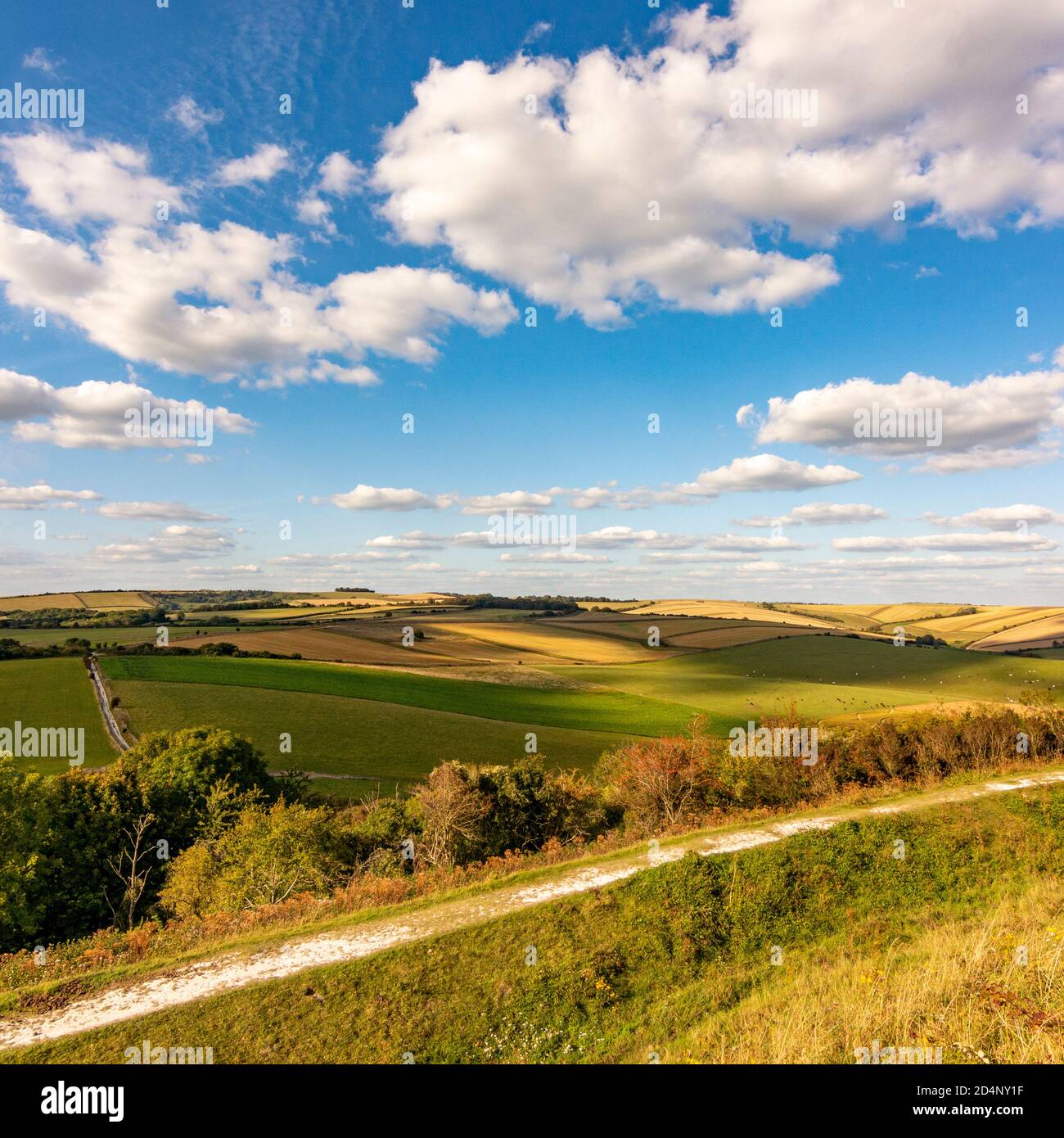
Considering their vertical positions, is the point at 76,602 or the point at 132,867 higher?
the point at 76,602

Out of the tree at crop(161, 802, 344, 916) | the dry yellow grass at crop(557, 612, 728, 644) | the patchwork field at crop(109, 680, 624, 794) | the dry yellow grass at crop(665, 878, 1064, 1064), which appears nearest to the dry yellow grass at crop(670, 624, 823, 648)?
the dry yellow grass at crop(557, 612, 728, 644)

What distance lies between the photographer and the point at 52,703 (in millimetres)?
58812

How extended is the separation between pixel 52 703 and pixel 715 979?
226ft

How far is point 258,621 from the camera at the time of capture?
122 meters

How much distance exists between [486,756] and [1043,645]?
103974 mm

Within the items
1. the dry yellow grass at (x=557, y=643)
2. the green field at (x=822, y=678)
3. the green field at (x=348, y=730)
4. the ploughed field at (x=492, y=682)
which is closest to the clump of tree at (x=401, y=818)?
the ploughed field at (x=492, y=682)

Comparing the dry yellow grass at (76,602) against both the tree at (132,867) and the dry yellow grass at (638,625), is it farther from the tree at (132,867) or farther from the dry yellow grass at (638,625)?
the tree at (132,867)

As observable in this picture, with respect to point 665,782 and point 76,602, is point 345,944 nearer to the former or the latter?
point 665,782

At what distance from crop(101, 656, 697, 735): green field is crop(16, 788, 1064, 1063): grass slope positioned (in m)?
43.3

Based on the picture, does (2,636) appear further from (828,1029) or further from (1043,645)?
(1043,645)

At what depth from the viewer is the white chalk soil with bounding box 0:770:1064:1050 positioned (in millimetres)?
11492

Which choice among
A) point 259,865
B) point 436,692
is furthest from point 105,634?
point 259,865

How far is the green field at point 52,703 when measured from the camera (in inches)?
1806
